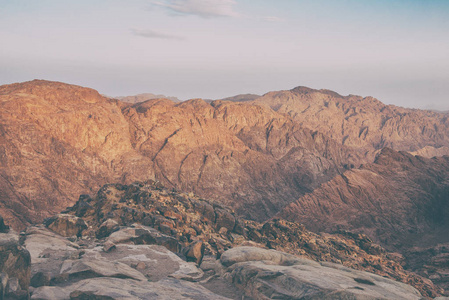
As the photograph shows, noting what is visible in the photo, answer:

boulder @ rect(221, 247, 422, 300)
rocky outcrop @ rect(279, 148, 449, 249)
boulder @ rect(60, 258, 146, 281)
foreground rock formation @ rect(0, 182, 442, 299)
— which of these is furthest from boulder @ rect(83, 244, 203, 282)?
rocky outcrop @ rect(279, 148, 449, 249)

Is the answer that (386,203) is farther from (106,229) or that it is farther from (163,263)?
(163,263)

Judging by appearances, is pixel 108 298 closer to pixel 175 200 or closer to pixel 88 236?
pixel 88 236

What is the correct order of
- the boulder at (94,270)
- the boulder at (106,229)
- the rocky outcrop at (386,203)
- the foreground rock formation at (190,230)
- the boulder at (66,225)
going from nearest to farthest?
the boulder at (94,270) < the foreground rock formation at (190,230) < the boulder at (106,229) < the boulder at (66,225) < the rocky outcrop at (386,203)

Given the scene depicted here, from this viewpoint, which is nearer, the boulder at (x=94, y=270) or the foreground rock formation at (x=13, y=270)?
the foreground rock formation at (x=13, y=270)

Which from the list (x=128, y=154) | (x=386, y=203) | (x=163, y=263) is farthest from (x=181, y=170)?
(x=163, y=263)

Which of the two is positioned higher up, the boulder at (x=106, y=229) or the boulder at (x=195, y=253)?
the boulder at (x=195, y=253)

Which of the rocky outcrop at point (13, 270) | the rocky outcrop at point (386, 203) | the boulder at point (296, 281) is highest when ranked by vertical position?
the rocky outcrop at point (13, 270)

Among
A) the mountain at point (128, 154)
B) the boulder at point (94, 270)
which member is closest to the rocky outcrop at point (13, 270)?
the boulder at point (94, 270)

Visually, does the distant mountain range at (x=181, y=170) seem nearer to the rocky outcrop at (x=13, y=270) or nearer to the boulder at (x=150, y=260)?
the boulder at (x=150, y=260)

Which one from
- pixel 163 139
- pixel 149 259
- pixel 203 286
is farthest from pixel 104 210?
pixel 163 139
